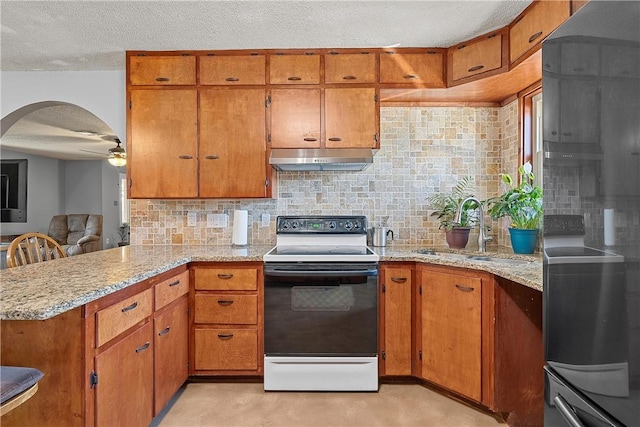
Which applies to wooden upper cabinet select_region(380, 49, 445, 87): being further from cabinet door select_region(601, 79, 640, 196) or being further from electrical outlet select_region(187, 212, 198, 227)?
cabinet door select_region(601, 79, 640, 196)

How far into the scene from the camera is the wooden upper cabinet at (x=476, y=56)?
241cm

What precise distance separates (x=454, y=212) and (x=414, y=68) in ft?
3.62

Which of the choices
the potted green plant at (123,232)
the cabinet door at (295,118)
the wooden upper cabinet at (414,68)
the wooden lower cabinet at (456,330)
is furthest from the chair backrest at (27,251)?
the potted green plant at (123,232)

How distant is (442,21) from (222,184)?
1.81 metres

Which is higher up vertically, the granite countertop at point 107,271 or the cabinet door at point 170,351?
the granite countertop at point 107,271

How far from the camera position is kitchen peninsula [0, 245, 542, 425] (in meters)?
1.32

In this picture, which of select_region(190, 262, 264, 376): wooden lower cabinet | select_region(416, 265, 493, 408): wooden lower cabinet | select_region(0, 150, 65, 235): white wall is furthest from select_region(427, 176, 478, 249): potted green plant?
select_region(0, 150, 65, 235): white wall

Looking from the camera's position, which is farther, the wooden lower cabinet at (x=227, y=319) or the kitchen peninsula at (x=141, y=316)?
the wooden lower cabinet at (x=227, y=319)

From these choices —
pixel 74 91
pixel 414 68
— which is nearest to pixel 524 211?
pixel 414 68

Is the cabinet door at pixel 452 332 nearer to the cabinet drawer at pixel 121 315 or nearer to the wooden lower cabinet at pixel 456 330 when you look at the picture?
the wooden lower cabinet at pixel 456 330

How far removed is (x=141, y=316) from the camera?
5.85 ft

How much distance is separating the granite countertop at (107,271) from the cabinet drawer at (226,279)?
0.27 ft

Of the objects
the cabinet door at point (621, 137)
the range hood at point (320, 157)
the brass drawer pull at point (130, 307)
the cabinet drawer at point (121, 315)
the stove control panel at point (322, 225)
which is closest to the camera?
the cabinet door at point (621, 137)

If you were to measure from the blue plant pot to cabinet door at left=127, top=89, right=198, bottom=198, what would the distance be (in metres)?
2.24
